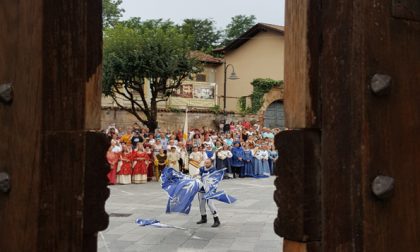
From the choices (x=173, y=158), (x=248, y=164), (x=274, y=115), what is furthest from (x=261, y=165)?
(x=274, y=115)

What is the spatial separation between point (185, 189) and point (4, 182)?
796 centimetres

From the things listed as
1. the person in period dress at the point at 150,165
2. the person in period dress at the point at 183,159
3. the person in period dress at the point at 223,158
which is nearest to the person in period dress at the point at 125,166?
the person in period dress at the point at 150,165

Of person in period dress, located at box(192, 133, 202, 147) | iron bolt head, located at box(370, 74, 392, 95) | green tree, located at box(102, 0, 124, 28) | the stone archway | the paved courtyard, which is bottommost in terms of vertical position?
the paved courtyard

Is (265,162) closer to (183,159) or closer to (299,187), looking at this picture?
(183,159)

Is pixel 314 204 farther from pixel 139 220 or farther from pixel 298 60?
pixel 139 220

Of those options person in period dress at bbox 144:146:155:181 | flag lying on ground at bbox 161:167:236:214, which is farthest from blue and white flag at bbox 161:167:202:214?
person in period dress at bbox 144:146:155:181

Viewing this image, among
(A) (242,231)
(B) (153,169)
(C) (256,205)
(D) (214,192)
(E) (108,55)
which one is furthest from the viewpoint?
(E) (108,55)

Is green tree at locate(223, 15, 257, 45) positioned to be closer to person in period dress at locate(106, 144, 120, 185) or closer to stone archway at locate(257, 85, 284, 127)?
stone archway at locate(257, 85, 284, 127)

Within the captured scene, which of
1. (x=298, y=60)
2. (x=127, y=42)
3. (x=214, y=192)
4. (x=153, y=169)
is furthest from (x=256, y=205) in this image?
(x=127, y=42)

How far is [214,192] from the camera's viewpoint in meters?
9.43

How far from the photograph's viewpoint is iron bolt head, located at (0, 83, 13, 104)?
1.36 m

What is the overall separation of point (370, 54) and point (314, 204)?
49 centimetres

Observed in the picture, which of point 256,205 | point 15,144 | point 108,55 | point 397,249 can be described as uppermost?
point 108,55

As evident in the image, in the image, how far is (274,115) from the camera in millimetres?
32625
